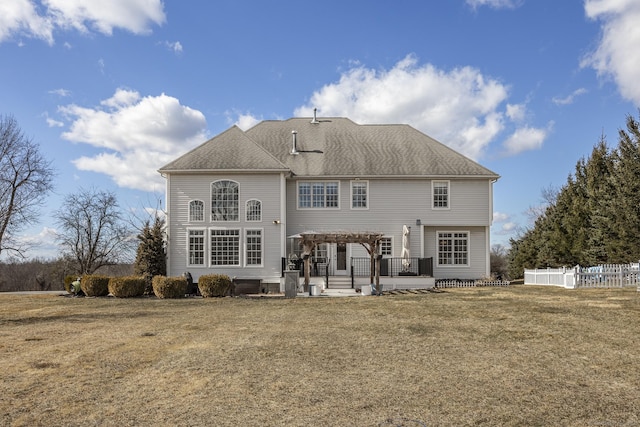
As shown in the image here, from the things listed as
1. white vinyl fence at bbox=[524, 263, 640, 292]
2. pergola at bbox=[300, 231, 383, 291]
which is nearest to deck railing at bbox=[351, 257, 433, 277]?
pergola at bbox=[300, 231, 383, 291]

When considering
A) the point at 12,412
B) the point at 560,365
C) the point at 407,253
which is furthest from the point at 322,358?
the point at 407,253

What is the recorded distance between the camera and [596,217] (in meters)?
27.0

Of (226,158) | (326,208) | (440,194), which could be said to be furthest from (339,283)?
(226,158)

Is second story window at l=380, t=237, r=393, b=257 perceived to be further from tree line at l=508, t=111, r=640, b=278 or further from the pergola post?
tree line at l=508, t=111, r=640, b=278

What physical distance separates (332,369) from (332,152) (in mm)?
20932

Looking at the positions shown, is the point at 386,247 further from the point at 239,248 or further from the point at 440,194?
the point at 239,248

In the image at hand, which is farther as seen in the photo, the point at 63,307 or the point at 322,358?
the point at 63,307

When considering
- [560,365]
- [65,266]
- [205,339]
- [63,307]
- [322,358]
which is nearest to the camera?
[560,365]

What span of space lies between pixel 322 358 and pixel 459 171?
19.6m

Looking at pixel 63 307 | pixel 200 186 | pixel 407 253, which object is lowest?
pixel 63 307

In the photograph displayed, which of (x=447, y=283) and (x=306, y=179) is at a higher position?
(x=306, y=179)

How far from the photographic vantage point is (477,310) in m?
13.7

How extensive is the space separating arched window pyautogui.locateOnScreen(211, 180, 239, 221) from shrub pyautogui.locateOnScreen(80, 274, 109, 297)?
588cm

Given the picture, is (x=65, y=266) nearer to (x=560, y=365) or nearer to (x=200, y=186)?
(x=200, y=186)
